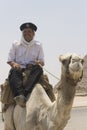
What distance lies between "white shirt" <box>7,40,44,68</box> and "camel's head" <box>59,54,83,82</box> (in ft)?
4.69

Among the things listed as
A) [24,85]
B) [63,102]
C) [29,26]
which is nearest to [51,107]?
[63,102]

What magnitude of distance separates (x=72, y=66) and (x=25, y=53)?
183 cm

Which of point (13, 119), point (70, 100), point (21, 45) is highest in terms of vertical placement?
point (21, 45)

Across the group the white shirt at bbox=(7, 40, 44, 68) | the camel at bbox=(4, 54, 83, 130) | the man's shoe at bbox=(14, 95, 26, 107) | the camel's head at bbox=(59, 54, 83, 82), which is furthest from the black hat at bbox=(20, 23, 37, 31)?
the camel's head at bbox=(59, 54, 83, 82)

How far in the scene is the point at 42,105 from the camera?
7410 millimetres

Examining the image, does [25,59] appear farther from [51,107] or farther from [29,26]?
[51,107]

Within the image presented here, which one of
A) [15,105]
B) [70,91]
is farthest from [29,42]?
[70,91]

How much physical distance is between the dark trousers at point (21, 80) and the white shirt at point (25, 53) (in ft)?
→ 0.68

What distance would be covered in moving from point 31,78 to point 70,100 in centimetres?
124

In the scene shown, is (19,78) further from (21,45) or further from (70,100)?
(70,100)

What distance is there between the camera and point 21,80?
314 inches

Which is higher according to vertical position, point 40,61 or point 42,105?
point 40,61

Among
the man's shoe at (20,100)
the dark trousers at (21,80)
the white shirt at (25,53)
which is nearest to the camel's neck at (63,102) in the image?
the man's shoe at (20,100)

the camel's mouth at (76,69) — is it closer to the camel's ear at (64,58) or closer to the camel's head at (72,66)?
the camel's head at (72,66)
